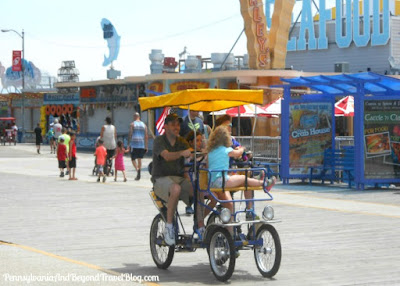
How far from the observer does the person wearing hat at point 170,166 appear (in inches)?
403

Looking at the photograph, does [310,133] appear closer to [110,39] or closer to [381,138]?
[381,138]

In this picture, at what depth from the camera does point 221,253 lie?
9.44 meters

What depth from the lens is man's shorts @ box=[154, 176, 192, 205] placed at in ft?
33.7

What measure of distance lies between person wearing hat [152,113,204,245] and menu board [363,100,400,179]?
11.5 metres

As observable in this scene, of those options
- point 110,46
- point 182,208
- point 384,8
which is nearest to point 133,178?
point 182,208

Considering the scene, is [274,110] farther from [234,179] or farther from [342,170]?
[234,179]

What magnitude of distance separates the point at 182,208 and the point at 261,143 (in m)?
9.04

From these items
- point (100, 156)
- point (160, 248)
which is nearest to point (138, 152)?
point (100, 156)

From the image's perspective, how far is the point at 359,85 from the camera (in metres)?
21.1

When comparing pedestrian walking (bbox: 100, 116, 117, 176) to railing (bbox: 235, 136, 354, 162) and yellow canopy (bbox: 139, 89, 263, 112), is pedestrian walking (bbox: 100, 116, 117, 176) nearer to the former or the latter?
railing (bbox: 235, 136, 354, 162)

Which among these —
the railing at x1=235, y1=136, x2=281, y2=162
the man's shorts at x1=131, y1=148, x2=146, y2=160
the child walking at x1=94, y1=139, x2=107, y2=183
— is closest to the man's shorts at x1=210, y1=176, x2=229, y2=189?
the child walking at x1=94, y1=139, x2=107, y2=183

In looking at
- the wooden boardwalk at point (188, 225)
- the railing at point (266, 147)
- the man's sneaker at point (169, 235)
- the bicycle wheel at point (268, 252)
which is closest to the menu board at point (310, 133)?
the wooden boardwalk at point (188, 225)

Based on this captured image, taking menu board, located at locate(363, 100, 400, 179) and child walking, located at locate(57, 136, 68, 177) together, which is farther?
child walking, located at locate(57, 136, 68, 177)

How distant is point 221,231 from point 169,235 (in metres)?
0.75
